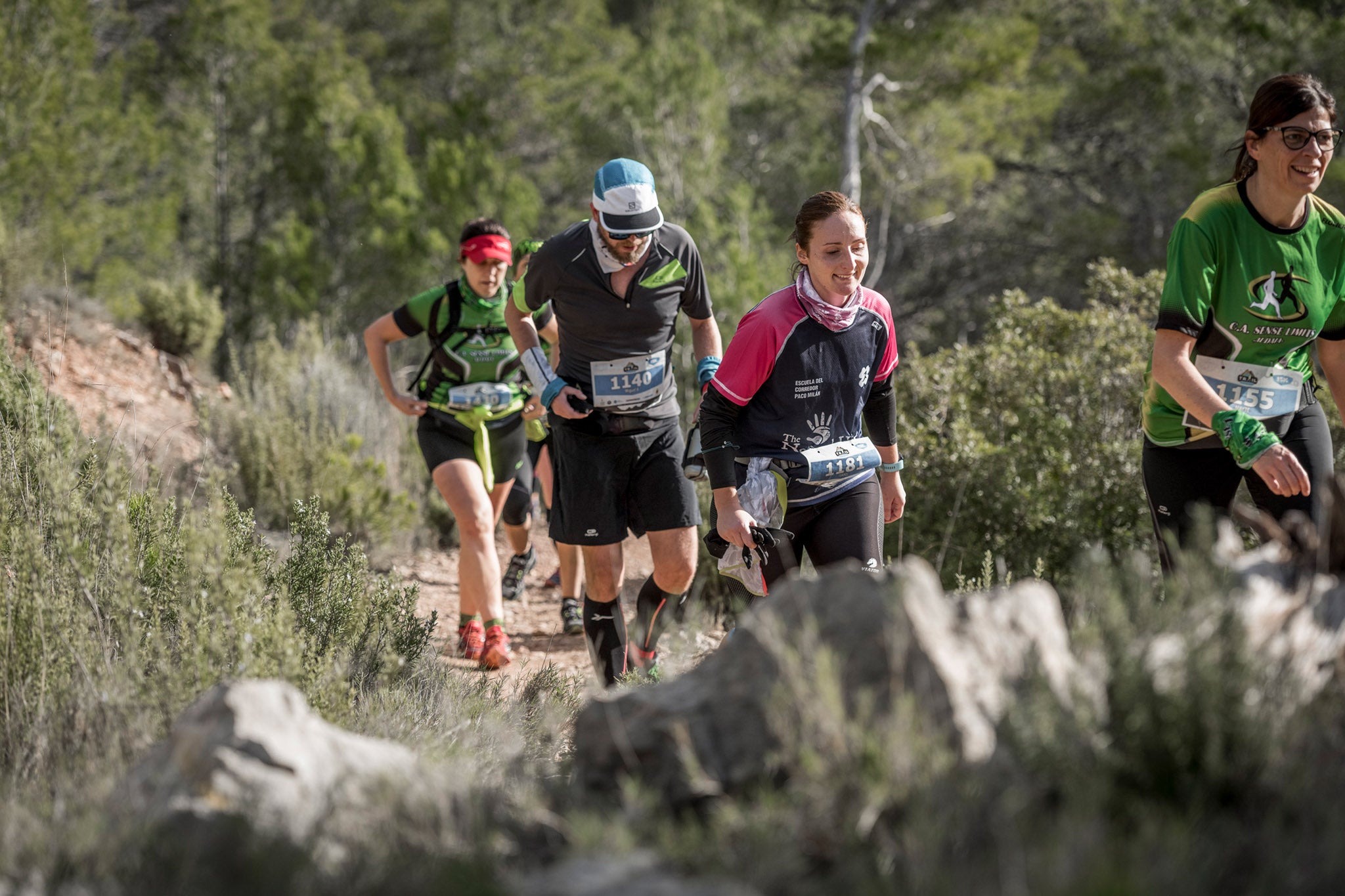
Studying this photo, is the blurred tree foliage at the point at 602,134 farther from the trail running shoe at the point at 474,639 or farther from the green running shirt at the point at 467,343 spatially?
the trail running shoe at the point at 474,639

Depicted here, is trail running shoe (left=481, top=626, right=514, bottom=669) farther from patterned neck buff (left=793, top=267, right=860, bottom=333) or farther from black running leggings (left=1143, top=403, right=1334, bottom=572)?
black running leggings (left=1143, top=403, right=1334, bottom=572)

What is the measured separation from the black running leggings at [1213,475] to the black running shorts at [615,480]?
168cm

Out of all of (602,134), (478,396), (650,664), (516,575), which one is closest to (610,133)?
(602,134)

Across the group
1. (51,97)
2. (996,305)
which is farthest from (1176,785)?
(51,97)

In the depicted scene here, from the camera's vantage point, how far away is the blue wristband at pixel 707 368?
13.8 ft

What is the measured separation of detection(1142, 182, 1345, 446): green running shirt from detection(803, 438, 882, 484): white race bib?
2.94ft

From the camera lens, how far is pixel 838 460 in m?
3.67

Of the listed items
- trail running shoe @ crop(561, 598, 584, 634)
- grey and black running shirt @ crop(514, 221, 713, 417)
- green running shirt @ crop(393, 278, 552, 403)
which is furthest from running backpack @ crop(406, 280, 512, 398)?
trail running shoe @ crop(561, 598, 584, 634)

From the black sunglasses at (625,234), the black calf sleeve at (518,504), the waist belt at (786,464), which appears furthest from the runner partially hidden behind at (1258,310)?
the black calf sleeve at (518,504)

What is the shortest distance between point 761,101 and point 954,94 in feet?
10.1

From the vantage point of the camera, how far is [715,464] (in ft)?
12.0

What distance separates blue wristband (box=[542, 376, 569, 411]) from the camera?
432cm

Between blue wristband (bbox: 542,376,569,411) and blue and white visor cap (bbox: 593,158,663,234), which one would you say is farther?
blue wristband (bbox: 542,376,569,411)

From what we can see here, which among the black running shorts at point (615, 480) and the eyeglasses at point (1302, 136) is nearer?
the eyeglasses at point (1302, 136)
